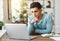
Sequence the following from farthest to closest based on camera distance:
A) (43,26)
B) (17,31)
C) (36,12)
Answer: (36,12) < (43,26) < (17,31)

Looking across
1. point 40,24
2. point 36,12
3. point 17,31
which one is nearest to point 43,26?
point 40,24

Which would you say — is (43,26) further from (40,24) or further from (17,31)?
(17,31)

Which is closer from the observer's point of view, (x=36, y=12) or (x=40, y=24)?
(x=40, y=24)

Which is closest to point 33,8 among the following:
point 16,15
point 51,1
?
point 16,15

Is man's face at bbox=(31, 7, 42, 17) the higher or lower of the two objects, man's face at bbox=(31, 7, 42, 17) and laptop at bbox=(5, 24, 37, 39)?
the higher

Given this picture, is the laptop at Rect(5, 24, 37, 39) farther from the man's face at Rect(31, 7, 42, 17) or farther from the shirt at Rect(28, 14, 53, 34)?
the man's face at Rect(31, 7, 42, 17)

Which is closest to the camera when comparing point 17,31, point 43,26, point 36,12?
point 17,31

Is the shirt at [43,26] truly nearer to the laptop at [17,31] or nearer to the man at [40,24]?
the man at [40,24]

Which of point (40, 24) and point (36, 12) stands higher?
point (36, 12)

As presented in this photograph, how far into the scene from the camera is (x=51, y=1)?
3.47 meters

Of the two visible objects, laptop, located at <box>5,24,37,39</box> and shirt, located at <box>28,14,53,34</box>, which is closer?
laptop, located at <box>5,24,37,39</box>

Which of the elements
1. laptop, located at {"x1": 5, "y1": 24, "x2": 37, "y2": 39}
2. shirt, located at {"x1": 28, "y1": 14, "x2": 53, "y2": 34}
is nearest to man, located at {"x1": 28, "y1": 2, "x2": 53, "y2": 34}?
shirt, located at {"x1": 28, "y1": 14, "x2": 53, "y2": 34}

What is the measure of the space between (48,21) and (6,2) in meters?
1.77

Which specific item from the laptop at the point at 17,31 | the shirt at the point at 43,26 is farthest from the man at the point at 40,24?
the laptop at the point at 17,31
